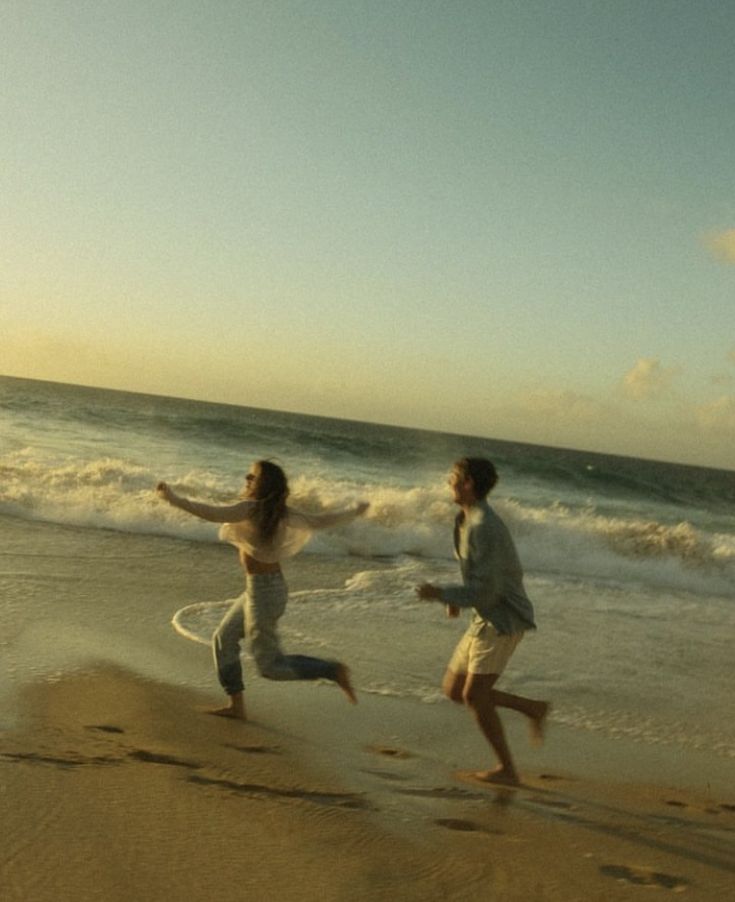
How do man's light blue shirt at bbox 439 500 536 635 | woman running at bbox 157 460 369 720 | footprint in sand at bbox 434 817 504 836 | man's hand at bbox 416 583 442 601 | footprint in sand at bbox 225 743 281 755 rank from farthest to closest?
woman running at bbox 157 460 369 720 → footprint in sand at bbox 225 743 281 755 → man's light blue shirt at bbox 439 500 536 635 → man's hand at bbox 416 583 442 601 → footprint in sand at bbox 434 817 504 836

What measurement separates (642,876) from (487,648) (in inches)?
50.9

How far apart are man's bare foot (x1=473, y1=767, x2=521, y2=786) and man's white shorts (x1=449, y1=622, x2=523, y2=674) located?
0.51m

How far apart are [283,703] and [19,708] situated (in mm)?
1576

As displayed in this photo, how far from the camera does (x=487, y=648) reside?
15.6ft

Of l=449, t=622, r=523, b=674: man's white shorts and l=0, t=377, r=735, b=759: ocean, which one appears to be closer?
l=449, t=622, r=523, b=674: man's white shorts

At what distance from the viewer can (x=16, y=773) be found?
409 cm

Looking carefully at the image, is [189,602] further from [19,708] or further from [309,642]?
[19,708]

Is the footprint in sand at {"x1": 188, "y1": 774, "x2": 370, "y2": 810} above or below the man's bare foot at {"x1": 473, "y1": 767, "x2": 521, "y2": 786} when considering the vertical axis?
below

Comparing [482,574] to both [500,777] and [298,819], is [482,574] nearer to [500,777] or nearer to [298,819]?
[500,777]

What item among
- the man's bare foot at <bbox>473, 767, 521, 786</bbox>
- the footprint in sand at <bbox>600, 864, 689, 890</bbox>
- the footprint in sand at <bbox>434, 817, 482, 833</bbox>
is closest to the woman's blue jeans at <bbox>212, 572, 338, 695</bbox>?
the man's bare foot at <bbox>473, 767, 521, 786</bbox>

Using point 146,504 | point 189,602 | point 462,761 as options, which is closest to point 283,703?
point 462,761

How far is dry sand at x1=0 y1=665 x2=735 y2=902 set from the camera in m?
3.37

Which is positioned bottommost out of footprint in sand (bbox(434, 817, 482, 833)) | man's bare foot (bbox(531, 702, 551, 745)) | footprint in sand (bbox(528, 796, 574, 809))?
footprint in sand (bbox(434, 817, 482, 833))

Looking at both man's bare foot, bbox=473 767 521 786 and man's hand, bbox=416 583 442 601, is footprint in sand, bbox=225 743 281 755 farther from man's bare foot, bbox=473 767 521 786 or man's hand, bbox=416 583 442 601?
man's hand, bbox=416 583 442 601
